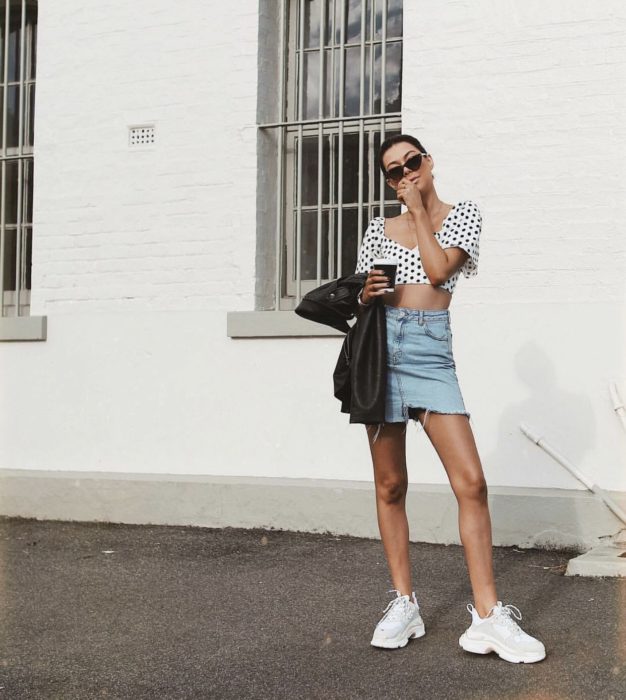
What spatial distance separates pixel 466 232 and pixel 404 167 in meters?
0.35

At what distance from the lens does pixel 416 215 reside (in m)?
4.04

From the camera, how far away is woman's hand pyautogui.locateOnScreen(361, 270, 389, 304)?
394 cm

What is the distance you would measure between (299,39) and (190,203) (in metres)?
1.42

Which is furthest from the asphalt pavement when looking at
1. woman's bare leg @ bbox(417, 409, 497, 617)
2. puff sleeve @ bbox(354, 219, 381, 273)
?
puff sleeve @ bbox(354, 219, 381, 273)

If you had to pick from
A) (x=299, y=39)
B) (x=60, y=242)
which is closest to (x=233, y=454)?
(x=60, y=242)

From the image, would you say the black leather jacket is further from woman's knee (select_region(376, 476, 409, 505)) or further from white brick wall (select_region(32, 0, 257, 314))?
white brick wall (select_region(32, 0, 257, 314))

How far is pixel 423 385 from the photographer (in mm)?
4113

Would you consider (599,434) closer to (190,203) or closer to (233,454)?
(233,454)

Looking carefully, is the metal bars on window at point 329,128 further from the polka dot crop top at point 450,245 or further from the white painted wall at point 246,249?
the polka dot crop top at point 450,245

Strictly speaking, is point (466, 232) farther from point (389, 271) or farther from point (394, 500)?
point (394, 500)

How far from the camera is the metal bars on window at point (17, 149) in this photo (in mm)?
8469

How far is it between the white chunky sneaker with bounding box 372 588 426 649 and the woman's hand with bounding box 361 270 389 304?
47.6 inches

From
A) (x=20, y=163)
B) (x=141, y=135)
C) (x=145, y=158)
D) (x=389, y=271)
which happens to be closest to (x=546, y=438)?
(x=389, y=271)

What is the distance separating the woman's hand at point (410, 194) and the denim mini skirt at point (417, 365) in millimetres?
393
